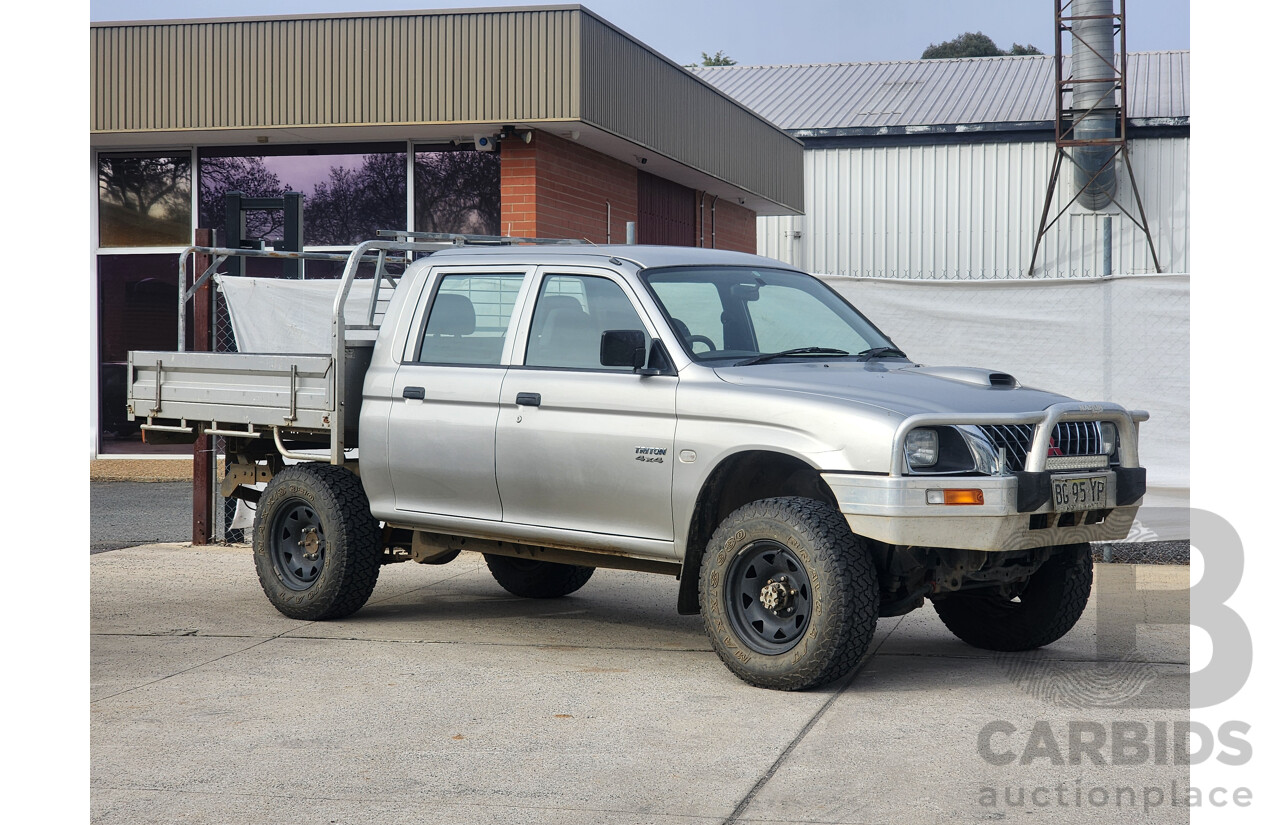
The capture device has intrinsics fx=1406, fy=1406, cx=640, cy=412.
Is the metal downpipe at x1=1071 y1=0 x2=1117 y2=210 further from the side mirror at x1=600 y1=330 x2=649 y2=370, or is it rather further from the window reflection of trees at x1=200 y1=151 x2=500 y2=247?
the side mirror at x1=600 y1=330 x2=649 y2=370

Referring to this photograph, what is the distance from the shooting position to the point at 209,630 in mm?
7840

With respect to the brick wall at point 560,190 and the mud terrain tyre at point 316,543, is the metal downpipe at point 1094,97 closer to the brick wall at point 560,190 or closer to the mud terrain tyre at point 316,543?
the brick wall at point 560,190

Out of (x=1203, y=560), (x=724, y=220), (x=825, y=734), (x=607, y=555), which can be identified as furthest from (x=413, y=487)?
(x=724, y=220)

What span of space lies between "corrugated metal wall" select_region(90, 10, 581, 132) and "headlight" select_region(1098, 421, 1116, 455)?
25.4 feet

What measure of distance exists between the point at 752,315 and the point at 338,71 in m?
7.94

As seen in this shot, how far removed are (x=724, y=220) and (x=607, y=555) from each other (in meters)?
15.1

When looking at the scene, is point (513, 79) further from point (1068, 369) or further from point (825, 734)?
point (825, 734)

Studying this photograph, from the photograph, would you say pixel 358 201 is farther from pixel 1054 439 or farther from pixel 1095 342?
pixel 1054 439

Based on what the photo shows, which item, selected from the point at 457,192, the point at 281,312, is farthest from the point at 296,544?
the point at 457,192

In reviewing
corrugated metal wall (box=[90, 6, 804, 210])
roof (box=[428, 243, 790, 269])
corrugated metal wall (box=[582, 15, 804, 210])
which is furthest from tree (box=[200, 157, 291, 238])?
roof (box=[428, 243, 790, 269])

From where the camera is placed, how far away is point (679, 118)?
1644cm

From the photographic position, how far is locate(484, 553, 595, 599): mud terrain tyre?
28.9ft

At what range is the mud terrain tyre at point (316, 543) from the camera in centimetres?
776

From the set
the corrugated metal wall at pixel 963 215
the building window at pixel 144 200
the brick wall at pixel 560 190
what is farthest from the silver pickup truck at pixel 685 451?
the corrugated metal wall at pixel 963 215
